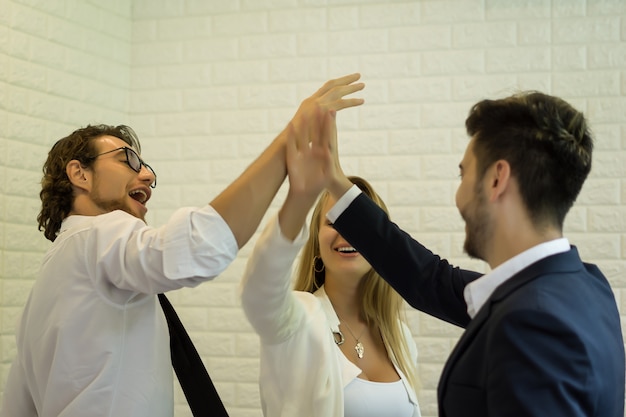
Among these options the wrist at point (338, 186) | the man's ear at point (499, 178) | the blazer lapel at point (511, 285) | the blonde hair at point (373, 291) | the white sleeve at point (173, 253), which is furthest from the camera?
the blonde hair at point (373, 291)

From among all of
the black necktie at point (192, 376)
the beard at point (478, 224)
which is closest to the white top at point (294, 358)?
the black necktie at point (192, 376)

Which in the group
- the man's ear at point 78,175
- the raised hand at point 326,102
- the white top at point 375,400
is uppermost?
the raised hand at point 326,102

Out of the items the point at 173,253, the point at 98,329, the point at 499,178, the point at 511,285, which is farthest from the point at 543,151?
the point at 98,329

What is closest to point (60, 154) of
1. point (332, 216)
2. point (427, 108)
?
point (332, 216)

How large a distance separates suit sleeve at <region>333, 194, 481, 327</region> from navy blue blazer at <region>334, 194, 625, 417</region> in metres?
0.63

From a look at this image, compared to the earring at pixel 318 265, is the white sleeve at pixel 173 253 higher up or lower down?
higher up

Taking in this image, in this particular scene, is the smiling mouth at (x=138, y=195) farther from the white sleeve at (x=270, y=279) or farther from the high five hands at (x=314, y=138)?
the high five hands at (x=314, y=138)

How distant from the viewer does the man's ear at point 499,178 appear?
1864mm

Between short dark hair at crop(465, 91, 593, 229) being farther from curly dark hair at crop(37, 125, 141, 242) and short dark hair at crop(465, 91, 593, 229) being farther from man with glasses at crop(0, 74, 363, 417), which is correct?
Result: curly dark hair at crop(37, 125, 141, 242)

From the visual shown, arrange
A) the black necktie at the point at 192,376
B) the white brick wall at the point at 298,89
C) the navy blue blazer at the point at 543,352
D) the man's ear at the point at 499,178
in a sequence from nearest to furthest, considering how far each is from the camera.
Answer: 1. the navy blue blazer at the point at 543,352
2. the man's ear at the point at 499,178
3. the black necktie at the point at 192,376
4. the white brick wall at the point at 298,89

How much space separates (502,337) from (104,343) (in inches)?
49.9

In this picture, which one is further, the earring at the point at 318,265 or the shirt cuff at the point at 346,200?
the earring at the point at 318,265

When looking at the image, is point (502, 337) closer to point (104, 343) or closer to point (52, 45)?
point (104, 343)

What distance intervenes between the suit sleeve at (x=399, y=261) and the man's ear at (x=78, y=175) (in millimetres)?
862
